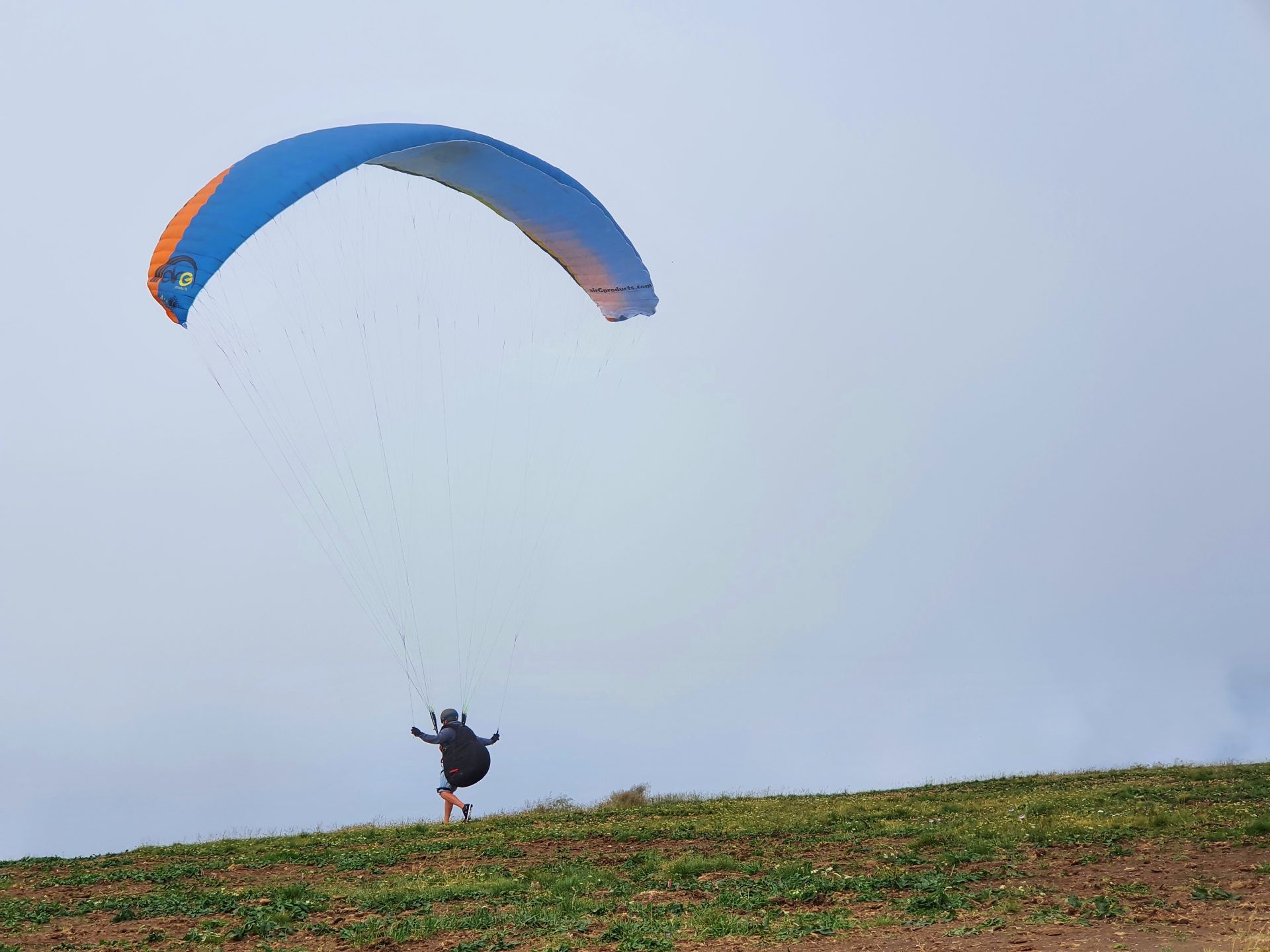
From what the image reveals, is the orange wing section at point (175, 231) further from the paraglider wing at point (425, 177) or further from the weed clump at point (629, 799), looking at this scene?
the weed clump at point (629, 799)

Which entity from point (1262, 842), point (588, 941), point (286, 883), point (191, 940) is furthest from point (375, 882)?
point (1262, 842)

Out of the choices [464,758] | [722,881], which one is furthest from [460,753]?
[722,881]

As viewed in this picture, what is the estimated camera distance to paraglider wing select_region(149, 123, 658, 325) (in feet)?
61.9

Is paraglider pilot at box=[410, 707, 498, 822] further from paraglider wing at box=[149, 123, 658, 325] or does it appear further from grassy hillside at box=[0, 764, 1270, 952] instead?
paraglider wing at box=[149, 123, 658, 325]

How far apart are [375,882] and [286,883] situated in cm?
154

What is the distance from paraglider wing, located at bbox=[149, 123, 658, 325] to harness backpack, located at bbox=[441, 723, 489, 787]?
9810 millimetres

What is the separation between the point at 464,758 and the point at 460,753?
122mm

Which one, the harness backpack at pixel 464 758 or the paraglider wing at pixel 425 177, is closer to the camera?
the paraglider wing at pixel 425 177

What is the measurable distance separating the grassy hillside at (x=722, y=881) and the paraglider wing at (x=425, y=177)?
371 inches

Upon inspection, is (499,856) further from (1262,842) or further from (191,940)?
(1262,842)

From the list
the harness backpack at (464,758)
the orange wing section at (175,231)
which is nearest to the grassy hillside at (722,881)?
the harness backpack at (464,758)

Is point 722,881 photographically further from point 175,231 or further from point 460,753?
point 175,231

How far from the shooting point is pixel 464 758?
2456 centimetres

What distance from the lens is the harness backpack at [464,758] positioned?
24.6 meters
